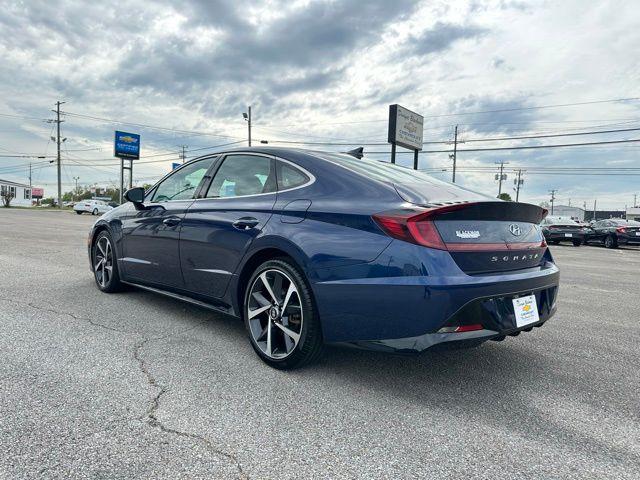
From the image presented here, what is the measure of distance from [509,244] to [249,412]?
6.01ft

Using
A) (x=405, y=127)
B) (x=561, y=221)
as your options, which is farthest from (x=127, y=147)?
(x=561, y=221)

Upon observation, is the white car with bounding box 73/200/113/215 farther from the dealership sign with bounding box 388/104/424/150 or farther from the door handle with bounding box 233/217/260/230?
the door handle with bounding box 233/217/260/230

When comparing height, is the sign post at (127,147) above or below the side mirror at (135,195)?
above

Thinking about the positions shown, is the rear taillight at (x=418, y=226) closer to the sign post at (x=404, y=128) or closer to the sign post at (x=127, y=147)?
the sign post at (x=404, y=128)

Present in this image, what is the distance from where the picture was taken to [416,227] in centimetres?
248

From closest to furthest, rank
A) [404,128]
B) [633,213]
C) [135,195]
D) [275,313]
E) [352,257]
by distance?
[352,257] → [275,313] → [135,195] → [404,128] → [633,213]

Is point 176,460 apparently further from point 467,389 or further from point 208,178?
point 208,178

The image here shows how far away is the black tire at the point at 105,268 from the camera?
4980mm

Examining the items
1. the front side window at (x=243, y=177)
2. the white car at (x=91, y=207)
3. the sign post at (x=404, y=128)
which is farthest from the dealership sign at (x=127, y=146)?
the front side window at (x=243, y=177)

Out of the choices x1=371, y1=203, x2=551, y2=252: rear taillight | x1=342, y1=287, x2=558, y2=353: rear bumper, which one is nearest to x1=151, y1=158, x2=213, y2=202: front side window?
x1=371, y1=203, x2=551, y2=252: rear taillight

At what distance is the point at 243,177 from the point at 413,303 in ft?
5.98

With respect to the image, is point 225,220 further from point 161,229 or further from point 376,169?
point 376,169

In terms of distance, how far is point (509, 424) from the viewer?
2377 millimetres

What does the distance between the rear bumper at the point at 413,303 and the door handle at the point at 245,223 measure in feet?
2.45
